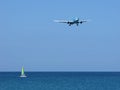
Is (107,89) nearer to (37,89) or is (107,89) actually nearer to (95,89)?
(95,89)

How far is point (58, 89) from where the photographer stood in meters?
175

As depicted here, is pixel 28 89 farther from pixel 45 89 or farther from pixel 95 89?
pixel 95 89

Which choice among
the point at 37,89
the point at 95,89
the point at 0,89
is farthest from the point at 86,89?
the point at 0,89

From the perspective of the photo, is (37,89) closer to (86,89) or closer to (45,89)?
(45,89)

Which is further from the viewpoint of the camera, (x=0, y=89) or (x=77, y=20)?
(x=0, y=89)

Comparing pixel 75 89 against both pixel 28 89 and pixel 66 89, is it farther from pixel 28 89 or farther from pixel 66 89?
pixel 28 89

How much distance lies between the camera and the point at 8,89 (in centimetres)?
17325

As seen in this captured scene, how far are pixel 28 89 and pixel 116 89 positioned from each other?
87.9 ft

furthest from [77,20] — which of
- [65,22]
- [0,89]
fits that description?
[0,89]

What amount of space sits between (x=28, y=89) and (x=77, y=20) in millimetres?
73798

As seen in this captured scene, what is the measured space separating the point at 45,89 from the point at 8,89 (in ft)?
35.3

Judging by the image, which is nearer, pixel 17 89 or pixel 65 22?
pixel 65 22

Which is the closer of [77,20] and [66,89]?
[77,20]

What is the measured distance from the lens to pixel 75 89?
574 feet
